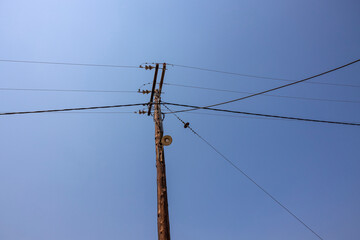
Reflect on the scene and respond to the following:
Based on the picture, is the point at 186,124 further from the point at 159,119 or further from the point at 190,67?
the point at 190,67

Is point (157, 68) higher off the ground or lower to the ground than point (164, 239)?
higher

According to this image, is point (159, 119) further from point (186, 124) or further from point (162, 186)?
point (162, 186)

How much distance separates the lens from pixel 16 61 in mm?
8766

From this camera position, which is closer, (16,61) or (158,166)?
(158,166)

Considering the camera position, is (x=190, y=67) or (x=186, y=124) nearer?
(x=186, y=124)

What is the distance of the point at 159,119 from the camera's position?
18.5 ft

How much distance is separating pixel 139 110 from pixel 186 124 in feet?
7.22

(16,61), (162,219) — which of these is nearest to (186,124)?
(162,219)

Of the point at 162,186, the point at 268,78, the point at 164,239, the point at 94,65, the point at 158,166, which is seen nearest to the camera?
the point at 164,239

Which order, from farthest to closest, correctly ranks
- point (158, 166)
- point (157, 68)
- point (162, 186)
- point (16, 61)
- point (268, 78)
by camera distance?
point (268, 78)
point (16, 61)
point (157, 68)
point (158, 166)
point (162, 186)

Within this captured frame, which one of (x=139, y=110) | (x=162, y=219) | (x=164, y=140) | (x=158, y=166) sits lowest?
(x=162, y=219)

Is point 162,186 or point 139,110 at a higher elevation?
point 139,110

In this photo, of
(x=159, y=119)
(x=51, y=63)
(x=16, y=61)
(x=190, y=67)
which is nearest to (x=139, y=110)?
(x=159, y=119)

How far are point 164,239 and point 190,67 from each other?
28.8ft
